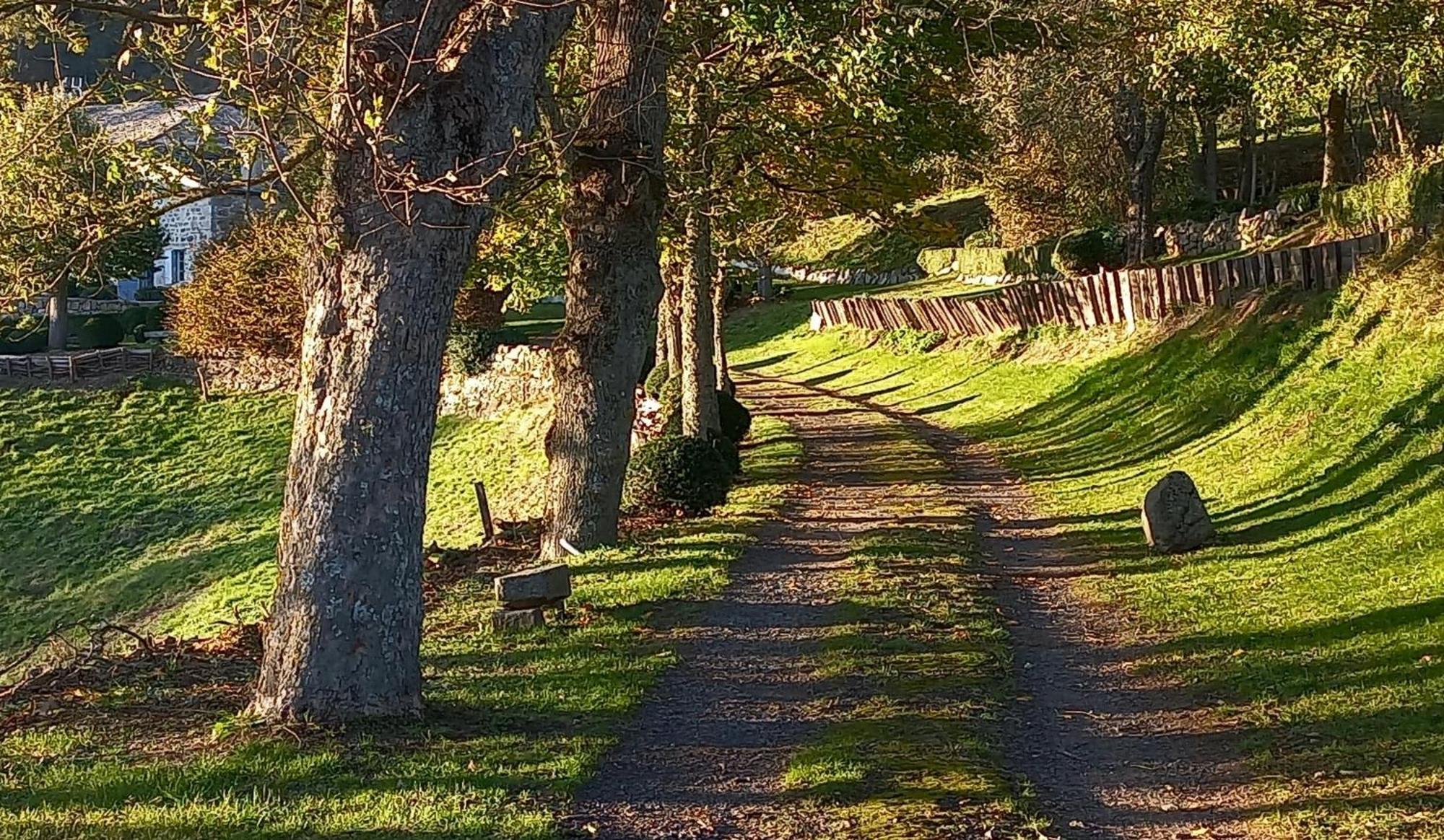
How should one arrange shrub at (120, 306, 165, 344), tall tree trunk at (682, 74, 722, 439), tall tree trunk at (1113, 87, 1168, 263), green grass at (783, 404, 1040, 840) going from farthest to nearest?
shrub at (120, 306, 165, 344) → tall tree trunk at (1113, 87, 1168, 263) → tall tree trunk at (682, 74, 722, 439) → green grass at (783, 404, 1040, 840)

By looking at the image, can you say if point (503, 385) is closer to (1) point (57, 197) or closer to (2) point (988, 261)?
(1) point (57, 197)

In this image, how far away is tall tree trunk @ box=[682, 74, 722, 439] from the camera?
1981 centimetres

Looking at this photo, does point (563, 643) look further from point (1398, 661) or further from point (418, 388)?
point (1398, 661)

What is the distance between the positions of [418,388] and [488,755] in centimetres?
223

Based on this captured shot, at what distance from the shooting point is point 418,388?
27.6 ft

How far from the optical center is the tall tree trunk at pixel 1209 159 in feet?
144

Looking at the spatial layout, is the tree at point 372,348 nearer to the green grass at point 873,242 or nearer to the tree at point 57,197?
the tree at point 57,197

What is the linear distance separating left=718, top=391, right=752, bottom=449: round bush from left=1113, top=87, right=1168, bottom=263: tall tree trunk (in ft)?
50.9

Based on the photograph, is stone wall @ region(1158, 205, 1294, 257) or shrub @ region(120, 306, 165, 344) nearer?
stone wall @ region(1158, 205, 1294, 257)

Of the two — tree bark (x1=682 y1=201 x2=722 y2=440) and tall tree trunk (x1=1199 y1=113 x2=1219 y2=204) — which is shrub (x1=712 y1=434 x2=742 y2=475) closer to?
tree bark (x1=682 y1=201 x2=722 y2=440)

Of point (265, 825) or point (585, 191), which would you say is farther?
point (585, 191)

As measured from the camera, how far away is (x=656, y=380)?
3027cm

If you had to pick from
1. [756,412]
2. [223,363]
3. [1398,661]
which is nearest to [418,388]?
[1398,661]

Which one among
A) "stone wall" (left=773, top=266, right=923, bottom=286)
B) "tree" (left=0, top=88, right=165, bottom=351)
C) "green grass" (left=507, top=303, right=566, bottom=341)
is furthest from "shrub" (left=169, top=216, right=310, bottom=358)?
"stone wall" (left=773, top=266, right=923, bottom=286)
